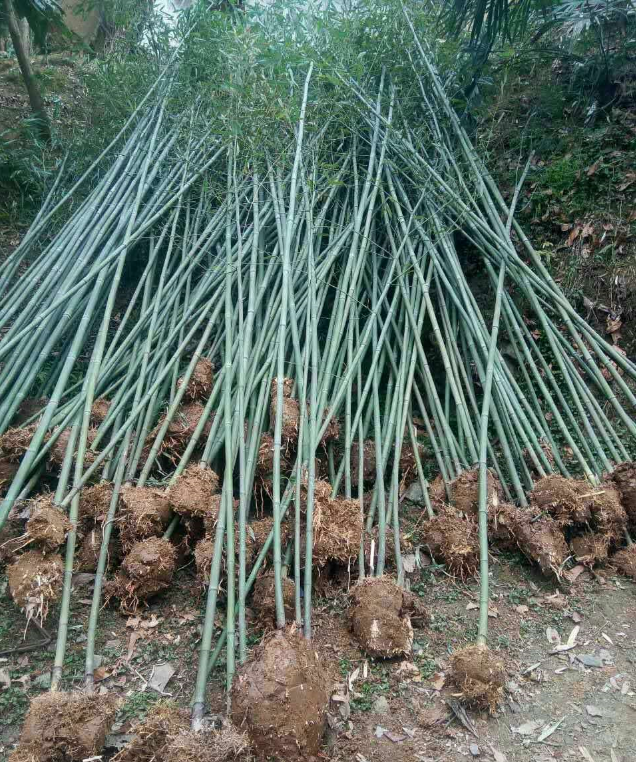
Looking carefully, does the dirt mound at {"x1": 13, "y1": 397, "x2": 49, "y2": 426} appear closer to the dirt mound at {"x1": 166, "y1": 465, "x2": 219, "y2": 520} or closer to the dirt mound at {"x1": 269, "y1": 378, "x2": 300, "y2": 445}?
the dirt mound at {"x1": 166, "y1": 465, "x2": 219, "y2": 520}

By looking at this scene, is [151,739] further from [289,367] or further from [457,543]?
[289,367]

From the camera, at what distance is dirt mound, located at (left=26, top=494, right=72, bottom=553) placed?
2.05 m

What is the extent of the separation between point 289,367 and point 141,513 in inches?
37.4

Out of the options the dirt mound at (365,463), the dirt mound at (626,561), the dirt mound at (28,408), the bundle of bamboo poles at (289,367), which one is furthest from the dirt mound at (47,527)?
the dirt mound at (626,561)

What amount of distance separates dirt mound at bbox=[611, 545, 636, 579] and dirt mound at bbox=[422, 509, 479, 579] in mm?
552

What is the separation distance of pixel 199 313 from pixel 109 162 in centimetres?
194

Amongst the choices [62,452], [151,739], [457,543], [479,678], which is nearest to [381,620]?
[479,678]

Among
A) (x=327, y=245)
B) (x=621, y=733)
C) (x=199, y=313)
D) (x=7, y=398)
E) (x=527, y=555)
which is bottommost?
(x=621, y=733)

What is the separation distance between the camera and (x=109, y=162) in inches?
170

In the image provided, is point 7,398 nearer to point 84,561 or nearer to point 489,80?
point 84,561

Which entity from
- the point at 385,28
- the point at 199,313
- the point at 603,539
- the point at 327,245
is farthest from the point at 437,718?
the point at 385,28

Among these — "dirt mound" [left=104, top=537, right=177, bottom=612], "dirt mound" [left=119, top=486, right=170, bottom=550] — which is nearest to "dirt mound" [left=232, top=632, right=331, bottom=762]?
"dirt mound" [left=104, top=537, right=177, bottom=612]

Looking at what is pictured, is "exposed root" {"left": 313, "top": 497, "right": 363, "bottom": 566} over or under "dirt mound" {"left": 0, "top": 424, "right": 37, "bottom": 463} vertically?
under

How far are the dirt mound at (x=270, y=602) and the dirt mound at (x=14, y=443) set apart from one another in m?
1.20
